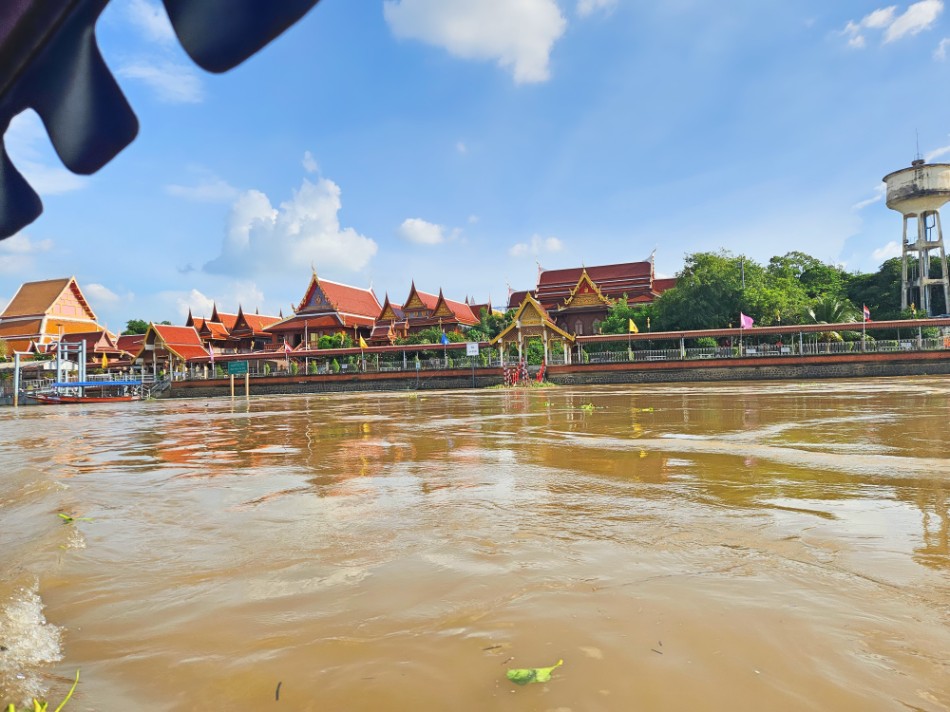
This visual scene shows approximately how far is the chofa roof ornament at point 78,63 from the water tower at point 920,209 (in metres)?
49.6

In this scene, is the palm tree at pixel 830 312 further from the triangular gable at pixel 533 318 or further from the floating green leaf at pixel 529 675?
the floating green leaf at pixel 529 675

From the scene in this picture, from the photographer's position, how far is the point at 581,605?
2.43 m

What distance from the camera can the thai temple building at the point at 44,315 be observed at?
46781 mm

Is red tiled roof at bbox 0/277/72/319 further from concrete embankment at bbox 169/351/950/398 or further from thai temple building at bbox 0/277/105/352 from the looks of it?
concrete embankment at bbox 169/351/950/398

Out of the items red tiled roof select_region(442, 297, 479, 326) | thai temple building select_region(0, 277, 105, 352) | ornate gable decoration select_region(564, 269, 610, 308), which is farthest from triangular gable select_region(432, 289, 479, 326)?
thai temple building select_region(0, 277, 105, 352)

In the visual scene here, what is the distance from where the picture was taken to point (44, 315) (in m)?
47.3

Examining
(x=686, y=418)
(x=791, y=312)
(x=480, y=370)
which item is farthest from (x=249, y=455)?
(x=791, y=312)

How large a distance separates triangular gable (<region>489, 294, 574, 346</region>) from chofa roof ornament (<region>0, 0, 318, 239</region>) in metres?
31.7

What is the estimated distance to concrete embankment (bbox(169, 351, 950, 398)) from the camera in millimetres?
26969

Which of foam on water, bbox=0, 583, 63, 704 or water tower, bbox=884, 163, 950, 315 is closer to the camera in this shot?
foam on water, bbox=0, 583, 63, 704

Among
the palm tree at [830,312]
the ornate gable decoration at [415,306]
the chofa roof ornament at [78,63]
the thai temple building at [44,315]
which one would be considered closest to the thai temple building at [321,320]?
the ornate gable decoration at [415,306]

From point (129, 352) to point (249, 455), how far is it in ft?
160

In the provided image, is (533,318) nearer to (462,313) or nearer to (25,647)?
(462,313)

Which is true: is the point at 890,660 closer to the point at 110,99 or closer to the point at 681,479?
the point at 110,99
